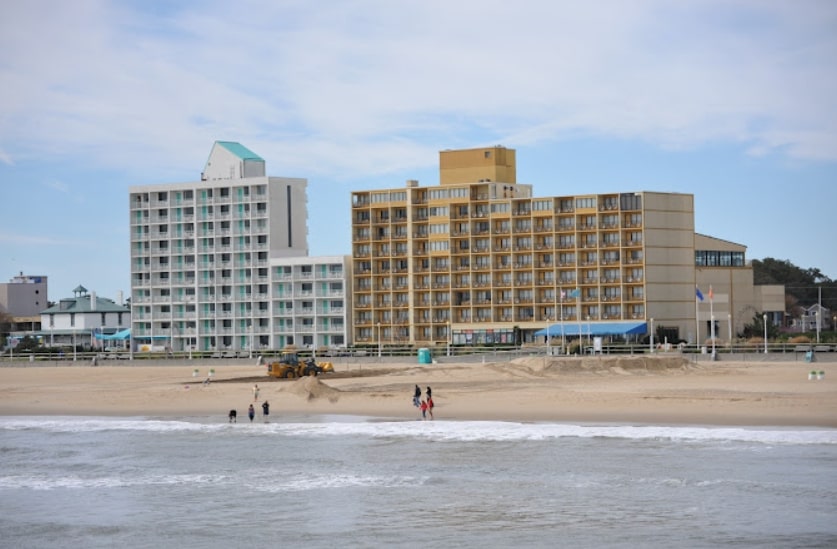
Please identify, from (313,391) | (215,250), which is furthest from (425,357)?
(215,250)

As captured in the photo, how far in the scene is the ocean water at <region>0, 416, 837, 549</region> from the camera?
93.8 feet

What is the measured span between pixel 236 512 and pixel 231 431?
1957cm

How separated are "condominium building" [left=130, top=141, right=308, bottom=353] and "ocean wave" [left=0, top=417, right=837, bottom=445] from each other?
255ft

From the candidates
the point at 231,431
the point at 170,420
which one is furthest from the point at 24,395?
the point at 231,431

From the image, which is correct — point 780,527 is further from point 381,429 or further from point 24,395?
point 24,395

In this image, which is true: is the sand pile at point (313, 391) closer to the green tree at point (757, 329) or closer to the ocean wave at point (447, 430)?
the ocean wave at point (447, 430)

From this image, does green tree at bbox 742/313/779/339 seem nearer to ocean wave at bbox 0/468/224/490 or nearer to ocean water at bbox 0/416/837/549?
ocean water at bbox 0/416/837/549

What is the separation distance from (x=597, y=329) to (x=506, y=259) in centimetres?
1428

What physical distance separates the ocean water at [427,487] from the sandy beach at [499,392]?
5364 millimetres

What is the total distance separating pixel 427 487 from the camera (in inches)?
1373

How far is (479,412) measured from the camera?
56.2 meters

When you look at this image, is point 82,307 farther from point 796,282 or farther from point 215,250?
point 796,282

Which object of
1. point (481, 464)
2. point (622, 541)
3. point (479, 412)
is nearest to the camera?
point (622, 541)

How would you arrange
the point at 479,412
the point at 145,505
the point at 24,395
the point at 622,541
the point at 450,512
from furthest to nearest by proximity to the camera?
1. the point at 24,395
2. the point at 479,412
3. the point at 145,505
4. the point at 450,512
5. the point at 622,541
